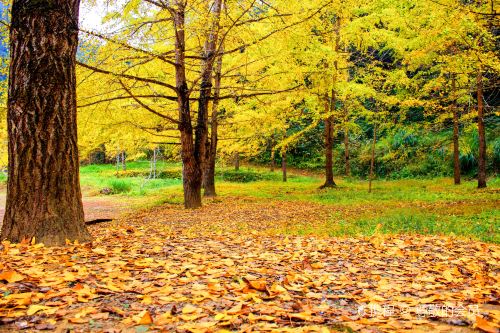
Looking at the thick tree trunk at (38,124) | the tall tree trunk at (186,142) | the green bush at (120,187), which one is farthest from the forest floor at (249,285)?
the green bush at (120,187)

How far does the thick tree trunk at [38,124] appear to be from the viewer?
149 inches

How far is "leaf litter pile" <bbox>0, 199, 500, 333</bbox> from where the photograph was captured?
2.13m

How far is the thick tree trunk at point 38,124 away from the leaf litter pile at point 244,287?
32cm

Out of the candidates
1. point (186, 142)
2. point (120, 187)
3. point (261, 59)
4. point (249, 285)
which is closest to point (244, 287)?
point (249, 285)

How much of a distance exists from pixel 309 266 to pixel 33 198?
268 cm

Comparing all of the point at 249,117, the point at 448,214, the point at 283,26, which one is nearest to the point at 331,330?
the point at 283,26

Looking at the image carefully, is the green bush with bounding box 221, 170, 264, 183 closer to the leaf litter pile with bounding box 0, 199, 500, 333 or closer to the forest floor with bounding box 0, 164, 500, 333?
the forest floor with bounding box 0, 164, 500, 333

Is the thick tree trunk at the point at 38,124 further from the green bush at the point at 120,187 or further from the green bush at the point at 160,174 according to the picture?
the green bush at the point at 160,174

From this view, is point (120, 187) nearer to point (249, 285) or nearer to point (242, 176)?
point (242, 176)

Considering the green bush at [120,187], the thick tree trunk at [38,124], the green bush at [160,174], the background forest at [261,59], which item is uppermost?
the background forest at [261,59]

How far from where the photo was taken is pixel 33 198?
3809mm

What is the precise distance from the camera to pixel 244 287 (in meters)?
2.70

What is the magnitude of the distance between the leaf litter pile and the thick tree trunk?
322 millimetres

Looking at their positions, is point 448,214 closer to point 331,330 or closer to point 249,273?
point 249,273
